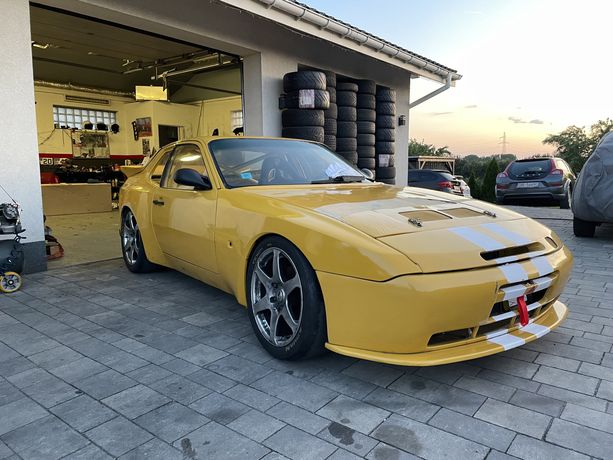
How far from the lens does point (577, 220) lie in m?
6.66

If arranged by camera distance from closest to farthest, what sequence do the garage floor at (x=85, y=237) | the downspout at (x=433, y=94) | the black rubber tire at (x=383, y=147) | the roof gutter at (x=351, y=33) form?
the garage floor at (x=85, y=237)
the roof gutter at (x=351, y=33)
the black rubber tire at (x=383, y=147)
the downspout at (x=433, y=94)

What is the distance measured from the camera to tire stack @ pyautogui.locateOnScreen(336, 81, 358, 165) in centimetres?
789

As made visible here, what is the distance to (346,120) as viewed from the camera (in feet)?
26.0

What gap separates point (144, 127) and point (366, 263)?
54.1 ft

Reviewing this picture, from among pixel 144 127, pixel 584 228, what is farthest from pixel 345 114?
pixel 144 127

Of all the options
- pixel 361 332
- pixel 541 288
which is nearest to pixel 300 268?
pixel 361 332

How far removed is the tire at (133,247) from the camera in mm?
4570

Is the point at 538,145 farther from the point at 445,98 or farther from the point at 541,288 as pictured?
the point at 541,288

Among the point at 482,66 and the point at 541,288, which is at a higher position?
the point at 482,66

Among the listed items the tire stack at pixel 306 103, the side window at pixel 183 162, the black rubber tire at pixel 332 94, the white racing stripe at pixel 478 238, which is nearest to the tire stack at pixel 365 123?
the black rubber tire at pixel 332 94

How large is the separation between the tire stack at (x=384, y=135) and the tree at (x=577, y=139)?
32154 mm

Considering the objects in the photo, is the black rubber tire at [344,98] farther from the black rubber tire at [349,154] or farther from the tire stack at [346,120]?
the black rubber tire at [349,154]

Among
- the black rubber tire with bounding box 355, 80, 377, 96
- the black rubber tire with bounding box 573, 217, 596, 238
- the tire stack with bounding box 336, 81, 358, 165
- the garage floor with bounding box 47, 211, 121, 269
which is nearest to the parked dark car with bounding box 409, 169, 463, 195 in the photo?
the black rubber tire with bounding box 355, 80, 377, 96

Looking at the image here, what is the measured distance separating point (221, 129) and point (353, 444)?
602 inches
